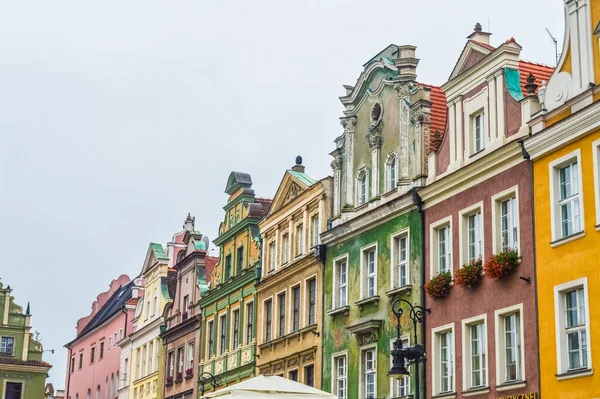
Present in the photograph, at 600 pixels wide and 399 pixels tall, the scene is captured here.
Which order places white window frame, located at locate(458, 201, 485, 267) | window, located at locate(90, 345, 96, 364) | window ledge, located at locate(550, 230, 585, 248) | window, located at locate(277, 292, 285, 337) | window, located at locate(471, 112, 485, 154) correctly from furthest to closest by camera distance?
window, located at locate(90, 345, 96, 364) → window, located at locate(277, 292, 285, 337) → window, located at locate(471, 112, 485, 154) → white window frame, located at locate(458, 201, 485, 267) → window ledge, located at locate(550, 230, 585, 248)

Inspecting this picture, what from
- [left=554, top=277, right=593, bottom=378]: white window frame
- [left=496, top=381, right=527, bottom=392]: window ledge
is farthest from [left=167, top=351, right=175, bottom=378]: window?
[left=554, top=277, right=593, bottom=378]: white window frame

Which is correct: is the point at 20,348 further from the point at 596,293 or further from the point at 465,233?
the point at 596,293

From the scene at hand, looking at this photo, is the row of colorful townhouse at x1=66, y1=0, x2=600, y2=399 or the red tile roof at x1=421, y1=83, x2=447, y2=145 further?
the red tile roof at x1=421, y1=83, x2=447, y2=145

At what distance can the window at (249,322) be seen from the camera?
44812mm

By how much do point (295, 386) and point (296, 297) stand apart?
17.4m

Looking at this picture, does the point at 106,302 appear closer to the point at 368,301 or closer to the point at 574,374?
the point at 368,301

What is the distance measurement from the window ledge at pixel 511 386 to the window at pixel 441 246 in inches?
174

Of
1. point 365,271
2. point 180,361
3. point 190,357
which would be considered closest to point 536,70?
point 365,271

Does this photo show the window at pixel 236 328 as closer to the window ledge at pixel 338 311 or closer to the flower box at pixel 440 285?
the window ledge at pixel 338 311

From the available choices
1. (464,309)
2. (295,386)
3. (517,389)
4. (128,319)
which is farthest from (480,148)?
(128,319)

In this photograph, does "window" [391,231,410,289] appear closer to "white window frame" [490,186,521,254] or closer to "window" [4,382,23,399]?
"white window frame" [490,186,521,254]

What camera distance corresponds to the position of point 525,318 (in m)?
26.7

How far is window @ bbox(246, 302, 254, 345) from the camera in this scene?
4481cm

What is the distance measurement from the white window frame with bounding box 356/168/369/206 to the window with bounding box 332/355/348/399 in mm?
4925
